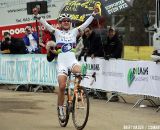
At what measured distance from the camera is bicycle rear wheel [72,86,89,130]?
10.4 m

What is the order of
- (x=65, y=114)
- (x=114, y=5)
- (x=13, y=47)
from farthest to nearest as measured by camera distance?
(x=13, y=47), (x=114, y=5), (x=65, y=114)

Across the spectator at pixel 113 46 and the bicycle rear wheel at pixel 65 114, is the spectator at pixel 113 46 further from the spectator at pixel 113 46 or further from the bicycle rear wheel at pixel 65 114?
the bicycle rear wheel at pixel 65 114

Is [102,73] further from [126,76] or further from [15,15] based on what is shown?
[15,15]

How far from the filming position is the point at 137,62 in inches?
589

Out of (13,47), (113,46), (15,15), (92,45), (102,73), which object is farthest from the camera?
(15,15)

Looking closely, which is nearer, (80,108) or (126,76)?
(80,108)

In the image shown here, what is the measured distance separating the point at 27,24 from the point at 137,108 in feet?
40.8

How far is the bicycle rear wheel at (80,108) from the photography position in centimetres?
1038

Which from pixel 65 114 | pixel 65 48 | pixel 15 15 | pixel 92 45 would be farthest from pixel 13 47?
pixel 65 114

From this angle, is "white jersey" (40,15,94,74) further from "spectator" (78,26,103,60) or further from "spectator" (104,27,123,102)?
"spectator" (78,26,103,60)

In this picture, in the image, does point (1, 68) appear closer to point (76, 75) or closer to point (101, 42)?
point (101, 42)

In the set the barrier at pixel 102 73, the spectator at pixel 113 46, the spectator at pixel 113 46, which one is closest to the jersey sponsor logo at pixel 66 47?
the barrier at pixel 102 73

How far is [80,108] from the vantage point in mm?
10469

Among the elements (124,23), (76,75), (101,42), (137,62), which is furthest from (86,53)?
(124,23)
